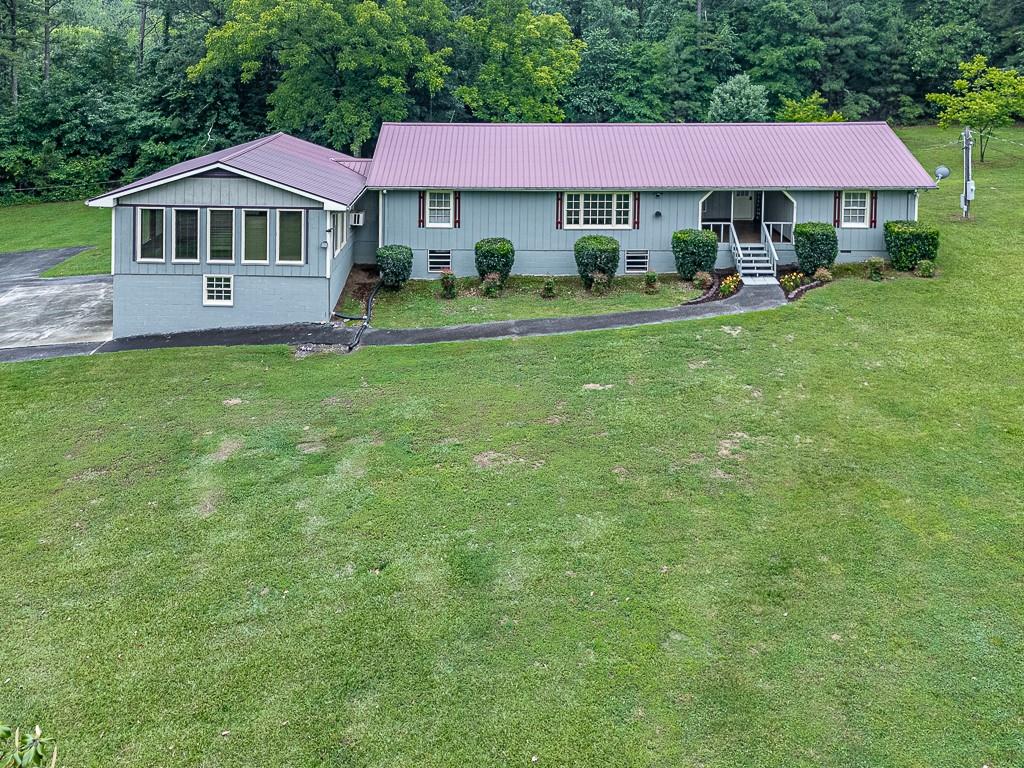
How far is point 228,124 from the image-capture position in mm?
41719

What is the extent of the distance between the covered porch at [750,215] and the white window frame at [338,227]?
→ 10120mm

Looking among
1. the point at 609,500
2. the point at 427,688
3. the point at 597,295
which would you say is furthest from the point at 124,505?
the point at 597,295

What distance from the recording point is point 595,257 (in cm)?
2288

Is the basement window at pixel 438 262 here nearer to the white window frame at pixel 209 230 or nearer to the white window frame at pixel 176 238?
the white window frame at pixel 209 230

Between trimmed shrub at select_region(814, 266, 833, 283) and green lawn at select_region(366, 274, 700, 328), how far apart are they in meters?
3.22

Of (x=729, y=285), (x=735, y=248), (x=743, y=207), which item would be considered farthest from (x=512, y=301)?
(x=743, y=207)

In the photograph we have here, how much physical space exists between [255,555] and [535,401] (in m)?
6.34

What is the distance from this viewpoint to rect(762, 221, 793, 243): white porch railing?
2477 cm

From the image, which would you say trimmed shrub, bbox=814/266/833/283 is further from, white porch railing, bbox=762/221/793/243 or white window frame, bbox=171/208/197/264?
white window frame, bbox=171/208/197/264

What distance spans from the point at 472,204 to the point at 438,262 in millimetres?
1938

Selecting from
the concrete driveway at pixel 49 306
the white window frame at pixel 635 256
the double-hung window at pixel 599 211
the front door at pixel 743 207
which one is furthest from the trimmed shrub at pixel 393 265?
the front door at pixel 743 207

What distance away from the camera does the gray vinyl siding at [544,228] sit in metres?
24.2

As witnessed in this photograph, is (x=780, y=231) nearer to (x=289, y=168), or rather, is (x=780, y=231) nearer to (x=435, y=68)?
(x=289, y=168)

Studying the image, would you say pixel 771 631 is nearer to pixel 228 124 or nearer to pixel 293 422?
pixel 293 422
